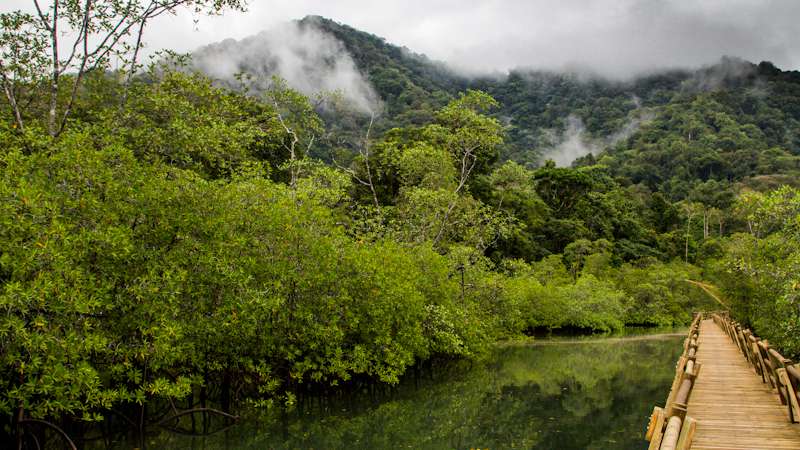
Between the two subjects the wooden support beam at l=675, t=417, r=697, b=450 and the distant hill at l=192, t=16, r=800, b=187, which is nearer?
the wooden support beam at l=675, t=417, r=697, b=450

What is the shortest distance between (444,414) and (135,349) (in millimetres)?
7905

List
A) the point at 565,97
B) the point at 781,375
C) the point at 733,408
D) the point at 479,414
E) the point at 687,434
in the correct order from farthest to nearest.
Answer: the point at 565,97 → the point at 479,414 → the point at 733,408 → the point at 781,375 → the point at 687,434

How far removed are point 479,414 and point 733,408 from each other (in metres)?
6.40

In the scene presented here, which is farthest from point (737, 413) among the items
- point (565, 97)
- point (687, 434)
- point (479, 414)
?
point (565, 97)

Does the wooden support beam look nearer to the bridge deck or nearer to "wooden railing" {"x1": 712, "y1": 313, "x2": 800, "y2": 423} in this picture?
the bridge deck

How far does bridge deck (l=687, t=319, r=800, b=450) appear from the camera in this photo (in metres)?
7.40

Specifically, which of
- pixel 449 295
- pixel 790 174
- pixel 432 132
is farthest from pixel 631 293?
pixel 790 174

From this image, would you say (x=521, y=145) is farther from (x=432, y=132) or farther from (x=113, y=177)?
(x=113, y=177)

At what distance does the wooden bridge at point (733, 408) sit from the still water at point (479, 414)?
2.02 m

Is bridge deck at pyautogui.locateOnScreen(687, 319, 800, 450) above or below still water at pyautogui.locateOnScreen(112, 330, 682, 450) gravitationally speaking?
above

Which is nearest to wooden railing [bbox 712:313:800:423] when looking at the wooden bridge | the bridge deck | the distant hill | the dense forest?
the wooden bridge

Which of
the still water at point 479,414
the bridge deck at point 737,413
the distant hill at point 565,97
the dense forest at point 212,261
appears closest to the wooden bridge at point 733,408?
the bridge deck at point 737,413

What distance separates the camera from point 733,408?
372 inches

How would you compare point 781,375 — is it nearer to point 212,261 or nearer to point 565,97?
point 212,261
